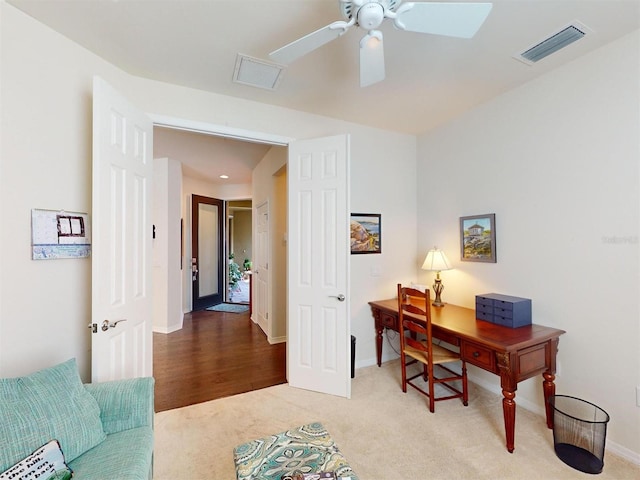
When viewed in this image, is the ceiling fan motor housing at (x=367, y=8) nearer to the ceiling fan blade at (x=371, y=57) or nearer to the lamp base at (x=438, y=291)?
the ceiling fan blade at (x=371, y=57)

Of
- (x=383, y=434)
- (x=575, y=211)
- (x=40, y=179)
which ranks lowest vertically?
(x=383, y=434)

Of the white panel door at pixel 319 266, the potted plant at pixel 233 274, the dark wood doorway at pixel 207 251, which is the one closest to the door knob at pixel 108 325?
the white panel door at pixel 319 266

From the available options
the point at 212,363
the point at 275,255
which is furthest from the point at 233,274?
the point at 212,363

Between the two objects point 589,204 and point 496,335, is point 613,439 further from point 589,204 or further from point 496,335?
point 589,204

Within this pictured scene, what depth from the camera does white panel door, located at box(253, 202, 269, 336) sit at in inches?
171

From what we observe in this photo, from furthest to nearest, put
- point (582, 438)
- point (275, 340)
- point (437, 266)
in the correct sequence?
point (275, 340) < point (437, 266) < point (582, 438)

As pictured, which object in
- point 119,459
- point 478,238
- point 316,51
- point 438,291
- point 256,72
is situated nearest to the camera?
point 119,459

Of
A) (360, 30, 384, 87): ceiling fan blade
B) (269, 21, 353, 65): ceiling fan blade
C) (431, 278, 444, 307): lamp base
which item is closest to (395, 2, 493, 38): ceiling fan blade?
(360, 30, 384, 87): ceiling fan blade

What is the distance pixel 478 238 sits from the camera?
280 centimetres

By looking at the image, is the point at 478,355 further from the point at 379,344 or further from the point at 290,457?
the point at 290,457

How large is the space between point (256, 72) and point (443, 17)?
1.41 meters

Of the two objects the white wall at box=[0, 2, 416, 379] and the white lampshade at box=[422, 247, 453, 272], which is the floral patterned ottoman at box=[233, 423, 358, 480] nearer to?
the white wall at box=[0, 2, 416, 379]

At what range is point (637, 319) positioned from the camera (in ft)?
6.00

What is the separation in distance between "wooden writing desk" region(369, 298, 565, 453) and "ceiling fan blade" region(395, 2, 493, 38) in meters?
1.83
